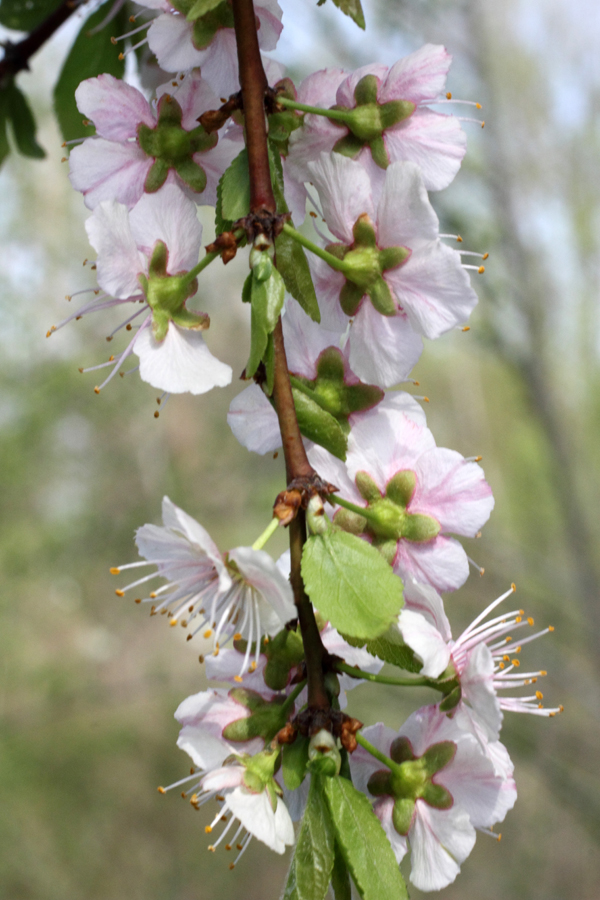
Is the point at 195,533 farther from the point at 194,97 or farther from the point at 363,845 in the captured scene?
the point at 194,97

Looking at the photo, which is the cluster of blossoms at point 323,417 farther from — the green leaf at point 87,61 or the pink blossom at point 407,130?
the green leaf at point 87,61

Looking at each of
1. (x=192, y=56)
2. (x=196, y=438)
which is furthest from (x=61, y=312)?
(x=192, y=56)

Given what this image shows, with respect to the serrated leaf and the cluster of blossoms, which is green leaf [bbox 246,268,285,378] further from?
the serrated leaf

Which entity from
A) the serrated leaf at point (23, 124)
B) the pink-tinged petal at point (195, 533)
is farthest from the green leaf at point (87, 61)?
the pink-tinged petal at point (195, 533)

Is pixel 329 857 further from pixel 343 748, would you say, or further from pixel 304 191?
pixel 304 191

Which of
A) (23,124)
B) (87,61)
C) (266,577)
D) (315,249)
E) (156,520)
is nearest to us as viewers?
(266,577)

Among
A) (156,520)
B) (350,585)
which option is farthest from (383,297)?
(156,520)
